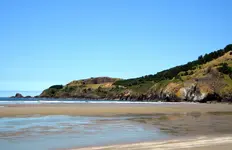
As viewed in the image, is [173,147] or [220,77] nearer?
[173,147]

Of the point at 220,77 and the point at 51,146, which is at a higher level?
the point at 220,77

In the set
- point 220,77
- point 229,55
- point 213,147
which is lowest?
point 213,147

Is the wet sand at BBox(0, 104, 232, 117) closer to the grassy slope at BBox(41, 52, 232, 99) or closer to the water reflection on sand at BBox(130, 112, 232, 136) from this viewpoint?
the water reflection on sand at BBox(130, 112, 232, 136)

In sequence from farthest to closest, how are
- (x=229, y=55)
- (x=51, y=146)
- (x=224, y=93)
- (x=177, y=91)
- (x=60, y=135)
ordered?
(x=229, y=55) → (x=177, y=91) → (x=224, y=93) → (x=60, y=135) → (x=51, y=146)

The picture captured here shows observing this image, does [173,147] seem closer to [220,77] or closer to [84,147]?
[84,147]

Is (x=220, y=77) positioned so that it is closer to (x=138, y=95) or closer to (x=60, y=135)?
(x=138, y=95)

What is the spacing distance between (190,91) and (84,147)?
87813 mm

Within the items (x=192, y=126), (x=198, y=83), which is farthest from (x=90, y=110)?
(x=198, y=83)

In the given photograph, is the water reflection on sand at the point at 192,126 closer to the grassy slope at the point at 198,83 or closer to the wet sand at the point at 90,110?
the wet sand at the point at 90,110

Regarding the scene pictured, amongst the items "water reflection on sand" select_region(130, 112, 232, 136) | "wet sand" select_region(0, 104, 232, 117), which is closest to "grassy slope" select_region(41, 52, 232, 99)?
"wet sand" select_region(0, 104, 232, 117)

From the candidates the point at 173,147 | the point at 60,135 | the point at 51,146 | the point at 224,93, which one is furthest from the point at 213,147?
the point at 224,93

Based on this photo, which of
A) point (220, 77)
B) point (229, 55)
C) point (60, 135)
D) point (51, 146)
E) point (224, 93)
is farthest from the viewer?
point (229, 55)

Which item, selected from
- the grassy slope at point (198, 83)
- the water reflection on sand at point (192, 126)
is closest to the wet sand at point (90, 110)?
the water reflection on sand at point (192, 126)

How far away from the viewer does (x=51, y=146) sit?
42.8 feet
